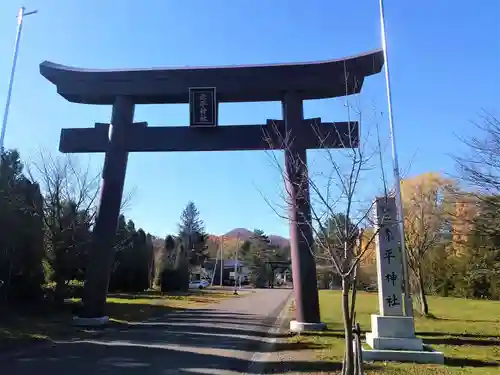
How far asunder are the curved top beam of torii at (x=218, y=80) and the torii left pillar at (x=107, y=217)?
0.78 meters

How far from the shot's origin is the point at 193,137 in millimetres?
15336

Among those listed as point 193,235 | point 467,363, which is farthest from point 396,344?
point 193,235

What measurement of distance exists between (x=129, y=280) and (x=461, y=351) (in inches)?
1314

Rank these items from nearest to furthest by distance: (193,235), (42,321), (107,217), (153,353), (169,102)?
(153,353) < (107,217) < (42,321) < (169,102) < (193,235)

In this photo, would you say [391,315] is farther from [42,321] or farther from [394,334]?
[42,321]

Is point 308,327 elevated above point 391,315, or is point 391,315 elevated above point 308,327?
point 391,315

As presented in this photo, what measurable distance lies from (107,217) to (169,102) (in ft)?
15.9

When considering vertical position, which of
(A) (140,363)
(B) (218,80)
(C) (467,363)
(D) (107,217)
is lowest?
(A) (140,363)

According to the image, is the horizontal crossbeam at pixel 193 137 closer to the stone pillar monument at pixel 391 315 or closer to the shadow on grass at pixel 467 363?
the stone pillar monument at pixel 391 315

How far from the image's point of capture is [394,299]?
35.5ft

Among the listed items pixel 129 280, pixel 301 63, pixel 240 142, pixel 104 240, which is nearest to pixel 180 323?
pixel 104 240

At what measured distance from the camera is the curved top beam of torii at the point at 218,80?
49.4 ft

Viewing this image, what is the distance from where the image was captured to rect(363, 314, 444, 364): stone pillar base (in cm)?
963

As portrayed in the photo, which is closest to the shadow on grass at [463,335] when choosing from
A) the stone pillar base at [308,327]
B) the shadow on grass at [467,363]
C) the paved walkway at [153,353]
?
the stone pillar base at [308,327]
